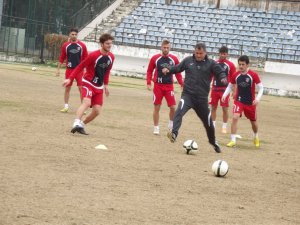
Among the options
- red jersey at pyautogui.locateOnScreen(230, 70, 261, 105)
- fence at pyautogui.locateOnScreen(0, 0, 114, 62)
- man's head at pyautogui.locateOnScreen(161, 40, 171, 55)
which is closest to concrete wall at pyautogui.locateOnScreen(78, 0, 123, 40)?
fence at pyautogui.locateOnScreen(0, 0, 114, 62)

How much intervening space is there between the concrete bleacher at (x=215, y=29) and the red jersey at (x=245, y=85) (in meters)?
29.3

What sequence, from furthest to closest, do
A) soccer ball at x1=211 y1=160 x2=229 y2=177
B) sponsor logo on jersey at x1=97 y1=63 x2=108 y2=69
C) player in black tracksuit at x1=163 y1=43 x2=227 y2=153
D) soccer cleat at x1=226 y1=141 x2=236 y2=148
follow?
soccer cleat at x1=226 y1=141 x2=236 y2=148 → sponsor logo on jersey at x1=97 y1=63 x2=108 y2=69 → player in black tracksuit at x1=163 y1=43 x2=227 y2=153 → soccer ball at x1=211 y1=160 x2=229 y2=177

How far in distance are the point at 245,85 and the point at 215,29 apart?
34385 millimetres

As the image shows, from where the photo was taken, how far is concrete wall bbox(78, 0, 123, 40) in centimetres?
5388

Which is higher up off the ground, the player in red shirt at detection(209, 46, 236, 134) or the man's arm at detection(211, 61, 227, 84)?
the man's arm at detection(211, 61, 227, 84)

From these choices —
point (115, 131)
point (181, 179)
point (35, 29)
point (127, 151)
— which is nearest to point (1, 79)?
point (115, 131)

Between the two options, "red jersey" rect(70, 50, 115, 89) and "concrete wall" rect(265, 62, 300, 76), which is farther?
"concrete wall" rect(265, 62, 300, 76)

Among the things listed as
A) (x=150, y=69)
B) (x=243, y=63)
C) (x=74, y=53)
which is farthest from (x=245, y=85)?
(x=74, y=53)

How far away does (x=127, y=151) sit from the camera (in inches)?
505

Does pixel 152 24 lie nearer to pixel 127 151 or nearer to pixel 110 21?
pixel 110 21

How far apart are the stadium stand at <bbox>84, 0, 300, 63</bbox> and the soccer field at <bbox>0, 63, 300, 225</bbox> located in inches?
1153

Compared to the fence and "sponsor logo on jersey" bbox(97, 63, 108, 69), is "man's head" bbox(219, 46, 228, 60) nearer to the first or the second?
"sponsor logo on jersey" bbox(97, 63, 108, 69)

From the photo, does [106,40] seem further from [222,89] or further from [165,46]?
[222,89]

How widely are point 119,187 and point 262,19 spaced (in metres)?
42.6
